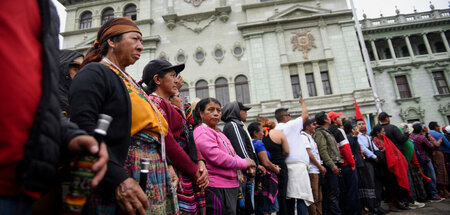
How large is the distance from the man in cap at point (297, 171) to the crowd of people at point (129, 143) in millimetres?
16

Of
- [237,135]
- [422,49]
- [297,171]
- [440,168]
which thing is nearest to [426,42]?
[422,49]

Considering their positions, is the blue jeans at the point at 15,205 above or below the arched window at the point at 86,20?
below

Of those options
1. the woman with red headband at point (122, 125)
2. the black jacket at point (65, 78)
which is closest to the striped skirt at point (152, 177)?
the woman with red headband at point (122, 125)

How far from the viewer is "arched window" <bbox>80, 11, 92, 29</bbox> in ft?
65.6

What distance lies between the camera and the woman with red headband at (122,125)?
1.17 meters

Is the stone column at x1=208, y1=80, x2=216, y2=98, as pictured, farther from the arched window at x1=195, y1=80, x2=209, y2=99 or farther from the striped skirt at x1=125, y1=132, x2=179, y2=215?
the striped skirt at x1=125, y1=132, x2=179, y2=215

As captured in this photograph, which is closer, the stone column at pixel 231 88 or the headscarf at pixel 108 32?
the headscarf at pixel 108 32

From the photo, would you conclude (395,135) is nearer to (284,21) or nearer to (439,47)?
(284,21)

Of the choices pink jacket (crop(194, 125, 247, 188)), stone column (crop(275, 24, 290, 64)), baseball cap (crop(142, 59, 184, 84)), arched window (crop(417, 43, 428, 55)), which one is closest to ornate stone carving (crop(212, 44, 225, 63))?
stone column (crop(275, 24, 290, 64))

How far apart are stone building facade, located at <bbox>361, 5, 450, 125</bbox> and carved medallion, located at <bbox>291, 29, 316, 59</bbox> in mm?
7567

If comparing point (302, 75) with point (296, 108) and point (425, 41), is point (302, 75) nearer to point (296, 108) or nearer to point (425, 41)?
point (296, 108)

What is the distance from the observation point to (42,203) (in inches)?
36.3

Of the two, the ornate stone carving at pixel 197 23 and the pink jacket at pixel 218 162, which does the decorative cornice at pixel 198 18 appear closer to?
the ornate stone carving at pixel 197 23

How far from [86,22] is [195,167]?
22678 millimetres
